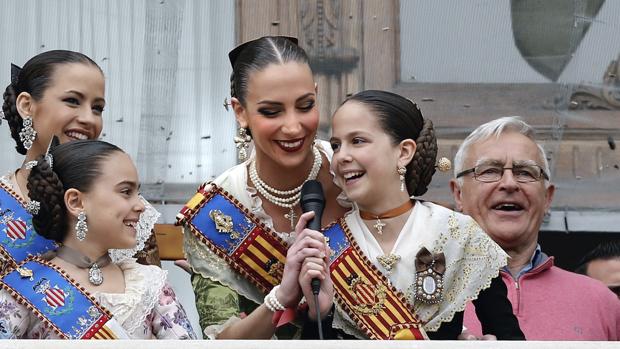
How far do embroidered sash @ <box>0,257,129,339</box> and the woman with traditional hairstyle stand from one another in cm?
29

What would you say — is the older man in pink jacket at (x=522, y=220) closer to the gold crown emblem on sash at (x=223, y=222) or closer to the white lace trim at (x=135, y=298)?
the gold crown emblem on sash at (x=223, y=222)

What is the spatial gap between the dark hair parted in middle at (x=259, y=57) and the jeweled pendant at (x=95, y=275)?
54cm

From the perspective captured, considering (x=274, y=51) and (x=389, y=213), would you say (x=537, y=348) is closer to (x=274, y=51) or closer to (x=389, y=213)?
(x=389, y=213)

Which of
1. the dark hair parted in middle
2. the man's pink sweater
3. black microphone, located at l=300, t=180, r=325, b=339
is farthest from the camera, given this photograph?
the man's pink sweater

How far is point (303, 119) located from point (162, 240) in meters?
1.28

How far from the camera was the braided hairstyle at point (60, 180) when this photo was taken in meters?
4.43

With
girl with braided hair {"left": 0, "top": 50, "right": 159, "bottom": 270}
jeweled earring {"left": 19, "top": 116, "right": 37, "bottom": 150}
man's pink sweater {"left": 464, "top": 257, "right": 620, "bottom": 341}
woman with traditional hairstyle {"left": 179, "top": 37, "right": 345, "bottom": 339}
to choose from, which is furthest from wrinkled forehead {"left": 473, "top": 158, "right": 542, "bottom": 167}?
jeweled earring {"left": 19, "top": 116, "right": 37, "bottom": 150}

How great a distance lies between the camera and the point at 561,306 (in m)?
4.99

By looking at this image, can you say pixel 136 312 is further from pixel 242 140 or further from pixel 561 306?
pixel 561 306

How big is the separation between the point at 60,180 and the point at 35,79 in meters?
0.50

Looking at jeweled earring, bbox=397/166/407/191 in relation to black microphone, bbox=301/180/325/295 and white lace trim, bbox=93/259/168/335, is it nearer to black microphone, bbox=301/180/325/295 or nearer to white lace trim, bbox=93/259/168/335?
black microphone, bbox=301/180/325/295

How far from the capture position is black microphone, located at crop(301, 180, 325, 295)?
420cm

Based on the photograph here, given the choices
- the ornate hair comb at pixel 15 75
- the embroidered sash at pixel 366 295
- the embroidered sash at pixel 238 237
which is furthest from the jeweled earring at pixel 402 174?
the ornate hair comb at pixel 15 75

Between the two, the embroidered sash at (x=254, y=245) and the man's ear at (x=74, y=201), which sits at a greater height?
the man's ear at (x=74, y=201)
